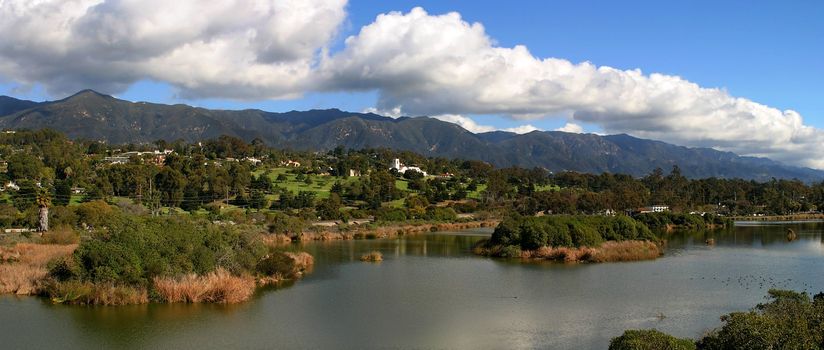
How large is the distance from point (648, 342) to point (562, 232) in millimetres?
34521

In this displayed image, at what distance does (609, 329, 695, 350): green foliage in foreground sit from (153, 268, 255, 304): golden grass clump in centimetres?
1836

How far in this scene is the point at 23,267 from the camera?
3338 centimetres

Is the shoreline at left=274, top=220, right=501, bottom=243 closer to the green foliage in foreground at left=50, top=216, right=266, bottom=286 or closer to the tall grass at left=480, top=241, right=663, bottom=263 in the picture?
the tall grass at left=480, top=241, right=663, bottom=263

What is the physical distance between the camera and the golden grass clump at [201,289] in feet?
96.6

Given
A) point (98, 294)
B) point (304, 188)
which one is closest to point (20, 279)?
point (98, 294)

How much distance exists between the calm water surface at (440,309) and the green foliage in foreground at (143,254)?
185 cm

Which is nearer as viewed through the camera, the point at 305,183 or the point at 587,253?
the point at 587,253

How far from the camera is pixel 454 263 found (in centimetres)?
4666

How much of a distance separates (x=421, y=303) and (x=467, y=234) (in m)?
46.3

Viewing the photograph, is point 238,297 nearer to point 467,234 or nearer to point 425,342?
point 425,342

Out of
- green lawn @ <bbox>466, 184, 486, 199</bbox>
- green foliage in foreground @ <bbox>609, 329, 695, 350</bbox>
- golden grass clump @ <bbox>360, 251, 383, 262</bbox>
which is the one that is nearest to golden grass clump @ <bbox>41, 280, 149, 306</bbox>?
green foliage in foreground @ <bbox>609, 329, 695, 350</bbox>

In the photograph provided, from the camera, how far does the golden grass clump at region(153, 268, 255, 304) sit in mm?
29453

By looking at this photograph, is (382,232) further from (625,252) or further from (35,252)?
(35,252)

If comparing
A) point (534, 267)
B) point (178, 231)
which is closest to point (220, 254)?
point (178, 231)
